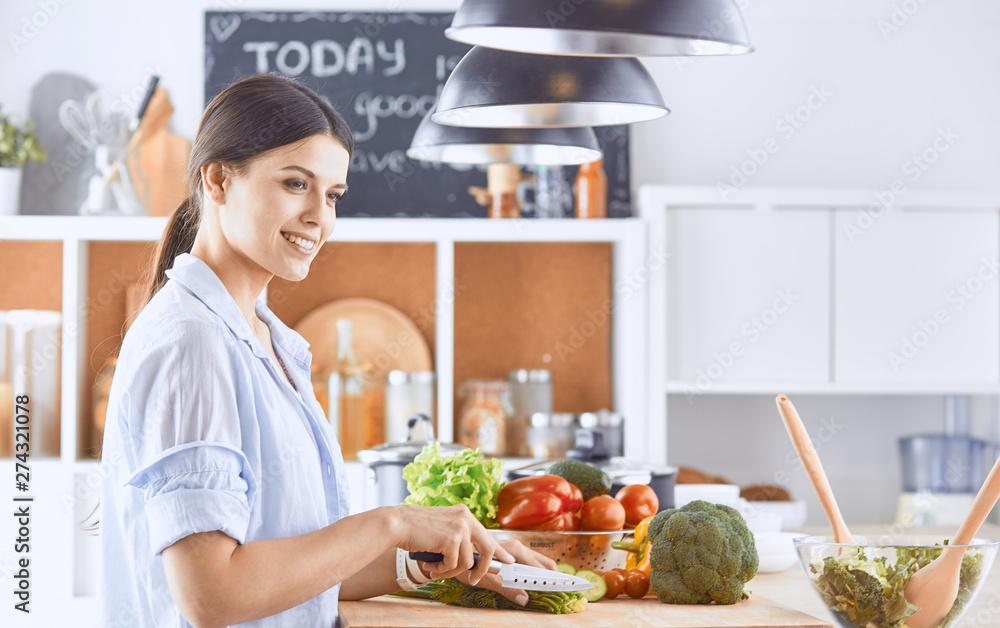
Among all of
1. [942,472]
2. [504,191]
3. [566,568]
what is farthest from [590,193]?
[566,568]

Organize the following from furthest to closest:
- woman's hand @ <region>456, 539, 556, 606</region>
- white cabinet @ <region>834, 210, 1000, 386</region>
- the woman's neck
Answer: white cabinet @ <region>834, 210, 1000, 386</region> < woman's hand @ <region>456, 539, 556, 606</region> < the woman's neck

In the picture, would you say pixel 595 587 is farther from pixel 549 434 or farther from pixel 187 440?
pixel 549 434

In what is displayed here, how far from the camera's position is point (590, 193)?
3.21m

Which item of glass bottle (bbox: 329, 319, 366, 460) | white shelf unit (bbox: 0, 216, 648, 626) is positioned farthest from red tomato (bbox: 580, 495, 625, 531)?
glass bottle (bbox: 329, 319, 366, 460)

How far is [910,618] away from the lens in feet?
3.60

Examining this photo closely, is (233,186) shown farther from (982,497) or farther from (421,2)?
(421,2)

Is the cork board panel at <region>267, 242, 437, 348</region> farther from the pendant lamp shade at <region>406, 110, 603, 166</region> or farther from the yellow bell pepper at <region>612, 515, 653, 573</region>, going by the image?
the yellow bell pepper at <region>612, 515, 653, 573</region>

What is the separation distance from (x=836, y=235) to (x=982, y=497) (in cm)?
213

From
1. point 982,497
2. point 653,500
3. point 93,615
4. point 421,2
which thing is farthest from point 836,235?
point 93,615

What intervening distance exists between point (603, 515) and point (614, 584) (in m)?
0.10

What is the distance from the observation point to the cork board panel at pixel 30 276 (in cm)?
333

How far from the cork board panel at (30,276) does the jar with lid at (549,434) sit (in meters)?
1.67

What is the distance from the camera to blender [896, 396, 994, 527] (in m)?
A: 3.28

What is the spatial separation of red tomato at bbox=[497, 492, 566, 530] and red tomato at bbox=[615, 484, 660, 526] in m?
0.12
